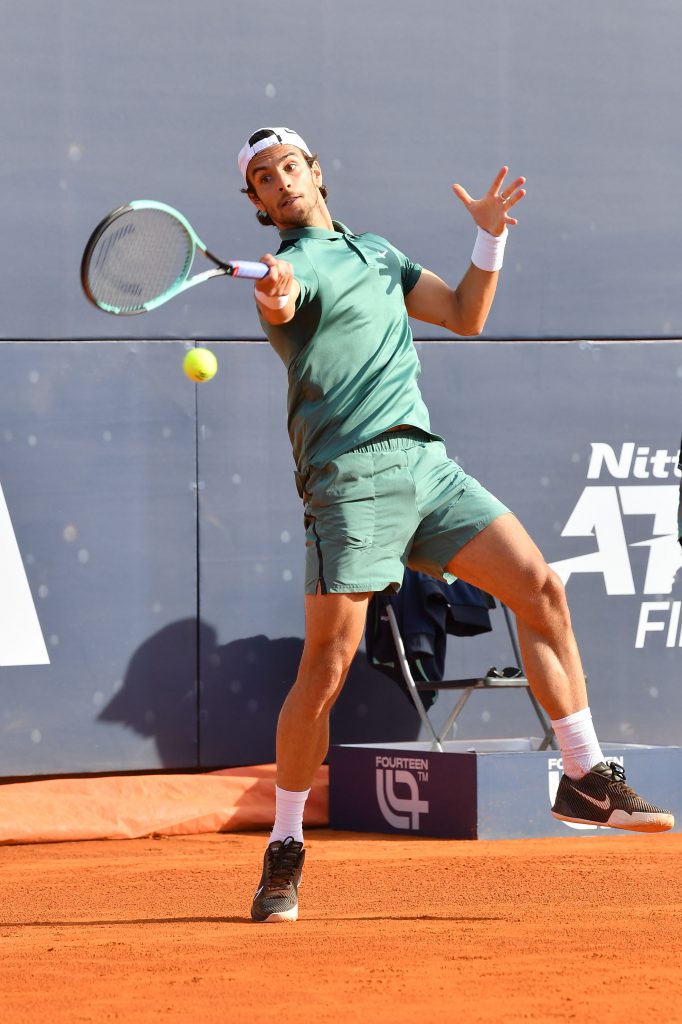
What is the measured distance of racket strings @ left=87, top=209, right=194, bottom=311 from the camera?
3549 millimetres

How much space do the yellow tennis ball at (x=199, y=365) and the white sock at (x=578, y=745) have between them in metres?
2.84

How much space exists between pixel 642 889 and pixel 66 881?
188 centimetres

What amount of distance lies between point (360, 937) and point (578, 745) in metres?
0.74

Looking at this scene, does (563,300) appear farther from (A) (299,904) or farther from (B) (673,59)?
(A) (299,904)

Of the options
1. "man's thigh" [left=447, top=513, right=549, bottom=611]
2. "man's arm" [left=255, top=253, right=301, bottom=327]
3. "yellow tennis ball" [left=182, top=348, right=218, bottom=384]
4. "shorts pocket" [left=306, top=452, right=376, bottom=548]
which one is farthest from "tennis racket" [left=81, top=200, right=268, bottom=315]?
"yellow tennis ball" [left=182, top=348, right=218, bottom=384]

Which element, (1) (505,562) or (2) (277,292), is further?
(1) (505,562)

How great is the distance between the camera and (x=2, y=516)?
623cm

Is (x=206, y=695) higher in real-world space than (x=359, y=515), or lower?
lower

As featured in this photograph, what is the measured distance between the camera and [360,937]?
138 inches

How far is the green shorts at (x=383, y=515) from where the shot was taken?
3744 mm

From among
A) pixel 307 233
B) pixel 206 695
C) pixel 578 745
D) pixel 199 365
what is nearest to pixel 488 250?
pixel 307 233

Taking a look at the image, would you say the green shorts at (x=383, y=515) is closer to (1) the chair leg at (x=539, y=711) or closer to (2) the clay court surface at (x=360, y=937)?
(2) the clay court surface at (x=360, y=937)

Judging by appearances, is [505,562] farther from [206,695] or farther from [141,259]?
[206,695]

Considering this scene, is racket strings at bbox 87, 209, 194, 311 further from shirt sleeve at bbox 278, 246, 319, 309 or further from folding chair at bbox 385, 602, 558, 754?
folding chair at bbox 385, 602, 558, 754
